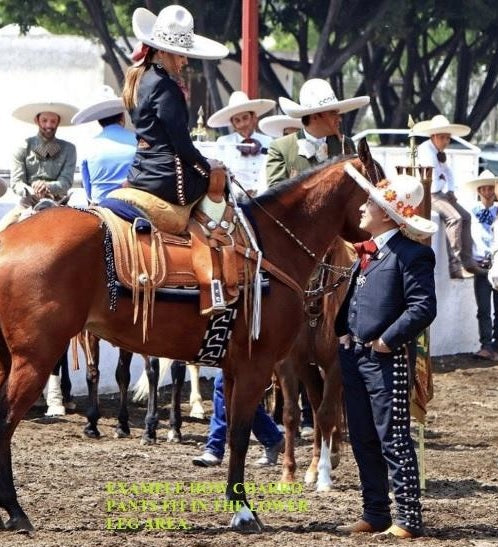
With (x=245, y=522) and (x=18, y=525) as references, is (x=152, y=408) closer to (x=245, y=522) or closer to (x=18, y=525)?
(x=245, y=522)

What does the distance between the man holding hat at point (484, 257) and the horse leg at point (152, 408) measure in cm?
556

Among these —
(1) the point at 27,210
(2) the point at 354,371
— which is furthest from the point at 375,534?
(1) the point at 27,210

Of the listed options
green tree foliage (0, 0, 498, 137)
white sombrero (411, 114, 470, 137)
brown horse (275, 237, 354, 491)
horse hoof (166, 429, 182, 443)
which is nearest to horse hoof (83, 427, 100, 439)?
horse hoof (166, 429, 182, 443)

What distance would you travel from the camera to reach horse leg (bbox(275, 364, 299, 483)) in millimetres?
9086

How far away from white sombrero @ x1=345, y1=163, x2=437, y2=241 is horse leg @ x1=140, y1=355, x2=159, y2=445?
419 centimetres

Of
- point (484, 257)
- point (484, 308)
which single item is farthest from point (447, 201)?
point (484, 308)

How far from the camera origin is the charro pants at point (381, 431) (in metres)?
7.21

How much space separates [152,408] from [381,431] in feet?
13.0

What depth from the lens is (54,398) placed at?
11875 mm

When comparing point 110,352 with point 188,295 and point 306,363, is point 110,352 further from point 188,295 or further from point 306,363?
point 188,295

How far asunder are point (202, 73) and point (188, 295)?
21295 millimetres

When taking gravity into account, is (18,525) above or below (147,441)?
above

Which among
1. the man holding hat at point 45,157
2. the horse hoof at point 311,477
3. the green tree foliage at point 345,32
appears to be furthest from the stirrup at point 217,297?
the green tree foliage at point 345,32

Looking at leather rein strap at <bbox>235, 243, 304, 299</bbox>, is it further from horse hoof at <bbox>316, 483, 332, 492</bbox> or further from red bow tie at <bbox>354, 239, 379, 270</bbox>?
horse hoof at <bbox>316, 483, 332, 492</bbox>
